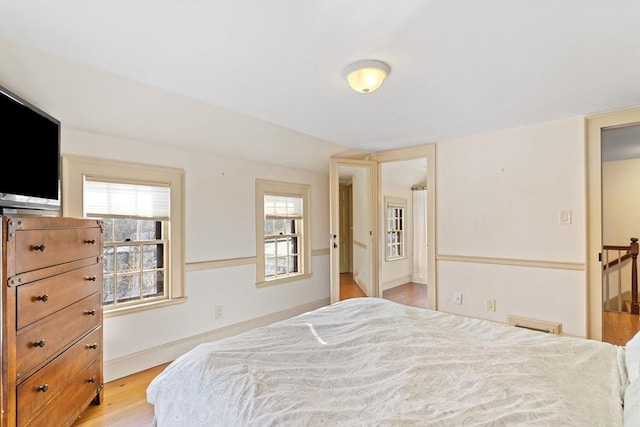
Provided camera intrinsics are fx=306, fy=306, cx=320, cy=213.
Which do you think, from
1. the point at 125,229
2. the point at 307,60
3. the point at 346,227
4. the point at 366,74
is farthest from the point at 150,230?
the point at 346,227

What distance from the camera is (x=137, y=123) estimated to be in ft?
8.35

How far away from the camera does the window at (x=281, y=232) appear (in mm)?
3734

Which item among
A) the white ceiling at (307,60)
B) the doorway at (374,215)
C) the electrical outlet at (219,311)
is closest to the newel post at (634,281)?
the white ceiling at (307,60)

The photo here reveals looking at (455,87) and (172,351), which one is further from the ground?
(455,87)

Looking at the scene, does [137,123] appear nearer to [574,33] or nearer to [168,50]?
[168,50]

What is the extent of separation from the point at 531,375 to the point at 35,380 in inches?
87.5

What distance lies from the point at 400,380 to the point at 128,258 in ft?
8.54

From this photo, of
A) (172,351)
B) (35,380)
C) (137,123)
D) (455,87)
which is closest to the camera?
(35,380)

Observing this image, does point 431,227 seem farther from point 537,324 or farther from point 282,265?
point 282,265

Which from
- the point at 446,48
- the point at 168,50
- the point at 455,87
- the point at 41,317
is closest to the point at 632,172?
the point at 455,87

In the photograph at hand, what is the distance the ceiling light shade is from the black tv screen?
185 cm

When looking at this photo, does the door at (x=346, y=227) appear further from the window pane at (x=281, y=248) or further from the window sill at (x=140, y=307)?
the window sill at (x=140, y=307)

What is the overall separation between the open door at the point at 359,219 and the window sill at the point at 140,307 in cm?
188

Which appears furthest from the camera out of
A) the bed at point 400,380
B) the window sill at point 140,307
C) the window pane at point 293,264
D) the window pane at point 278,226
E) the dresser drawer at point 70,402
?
the window pane at point 293,264
